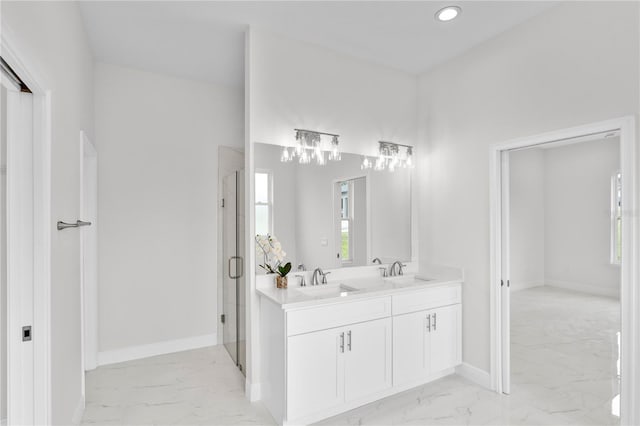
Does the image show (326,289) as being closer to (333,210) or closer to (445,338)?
(333,210)

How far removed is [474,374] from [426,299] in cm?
80

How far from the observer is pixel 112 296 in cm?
322

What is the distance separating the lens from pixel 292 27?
2.61 meters

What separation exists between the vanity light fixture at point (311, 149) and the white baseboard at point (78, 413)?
220 centimetres

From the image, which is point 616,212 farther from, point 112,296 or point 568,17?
point 112,296

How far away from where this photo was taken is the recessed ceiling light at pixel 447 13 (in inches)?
94.5

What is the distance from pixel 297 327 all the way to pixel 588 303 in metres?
1.99

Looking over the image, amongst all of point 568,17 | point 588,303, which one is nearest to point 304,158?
point 568,17

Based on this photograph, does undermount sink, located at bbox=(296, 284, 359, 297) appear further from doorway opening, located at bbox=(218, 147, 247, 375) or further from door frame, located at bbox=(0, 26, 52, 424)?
→ door frame, located at bbox=(0, 26, 52, 424)

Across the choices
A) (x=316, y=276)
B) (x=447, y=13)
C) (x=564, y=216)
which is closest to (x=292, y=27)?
(x=447, y=13)

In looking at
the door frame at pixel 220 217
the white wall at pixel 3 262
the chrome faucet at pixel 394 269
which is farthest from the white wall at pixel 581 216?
the white wall at pixel 3 262

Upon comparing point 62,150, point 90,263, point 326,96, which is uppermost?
point 326,96

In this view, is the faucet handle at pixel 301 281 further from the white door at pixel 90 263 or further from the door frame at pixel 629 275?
the door frame at pixel 629 275

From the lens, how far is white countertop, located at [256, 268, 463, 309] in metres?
2.26
